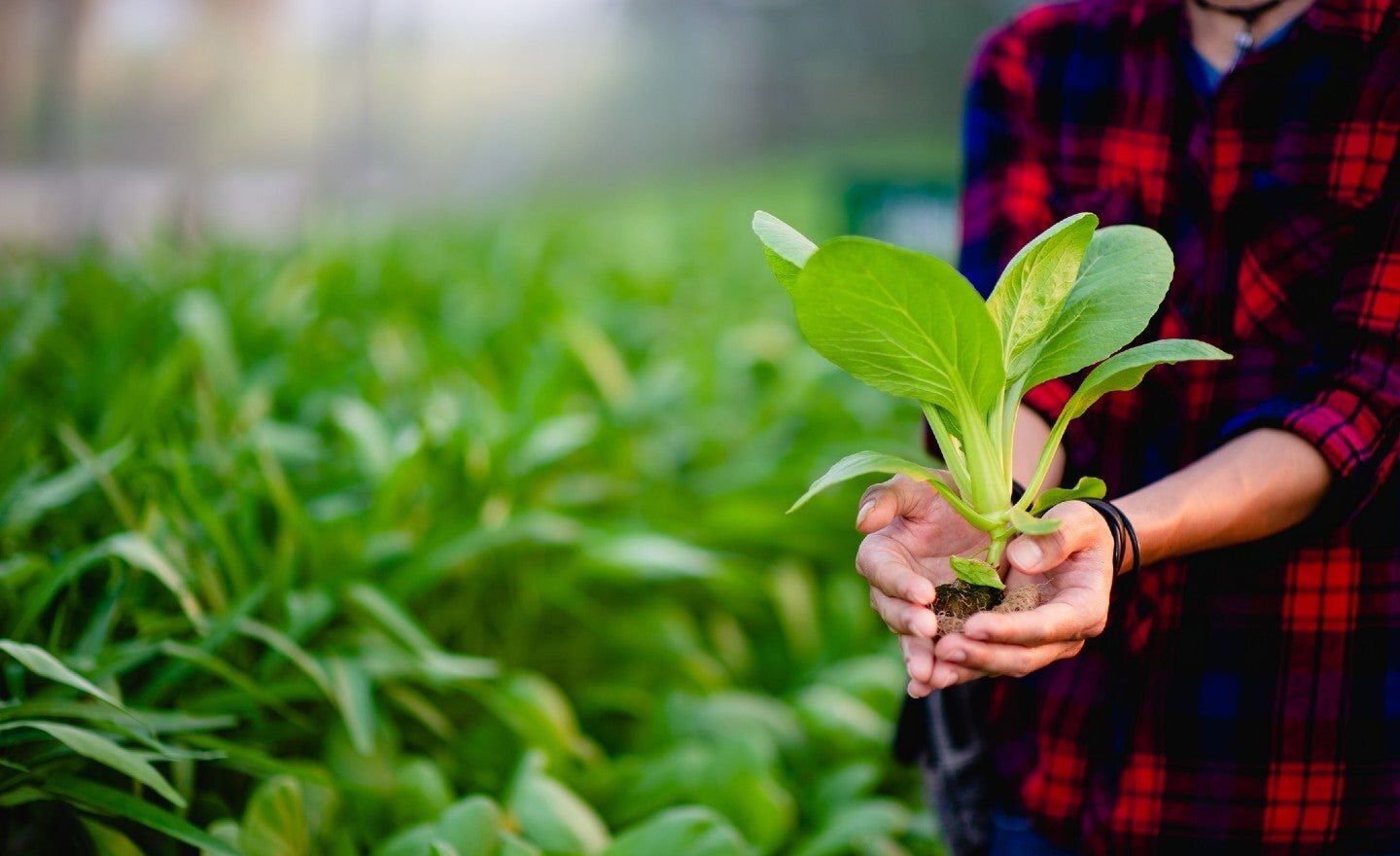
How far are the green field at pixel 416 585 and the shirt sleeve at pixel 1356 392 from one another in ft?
2.29

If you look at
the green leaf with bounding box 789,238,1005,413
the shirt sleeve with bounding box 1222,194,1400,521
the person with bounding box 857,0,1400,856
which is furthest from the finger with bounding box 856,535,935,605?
the shirt sleeve with bounding box 1222,194,1400,521

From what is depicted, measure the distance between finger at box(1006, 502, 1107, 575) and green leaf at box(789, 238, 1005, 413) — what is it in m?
0.09

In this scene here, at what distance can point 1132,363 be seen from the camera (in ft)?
2.49

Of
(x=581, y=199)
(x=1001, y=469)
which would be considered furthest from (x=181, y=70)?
(x=581, y=199)

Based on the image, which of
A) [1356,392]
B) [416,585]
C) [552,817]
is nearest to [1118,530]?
[1356,392]

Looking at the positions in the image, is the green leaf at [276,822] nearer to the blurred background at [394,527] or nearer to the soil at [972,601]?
the blurred background at [394,527]

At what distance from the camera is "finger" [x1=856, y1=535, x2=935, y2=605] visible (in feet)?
2.40

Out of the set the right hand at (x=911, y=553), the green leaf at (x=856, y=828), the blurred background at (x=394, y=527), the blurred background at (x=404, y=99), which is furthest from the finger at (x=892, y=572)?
the blurred background at (x=404, y=99)

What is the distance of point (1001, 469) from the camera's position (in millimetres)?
799

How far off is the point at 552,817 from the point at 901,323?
832mm

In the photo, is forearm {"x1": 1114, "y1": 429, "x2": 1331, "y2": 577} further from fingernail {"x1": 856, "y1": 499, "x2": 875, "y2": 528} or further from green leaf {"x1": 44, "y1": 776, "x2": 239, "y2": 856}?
green leaf {"x1": 44, "y1": 776, "x2": 239, "y2": 856}

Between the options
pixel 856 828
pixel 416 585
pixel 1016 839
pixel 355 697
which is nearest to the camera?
pixel 1016 839

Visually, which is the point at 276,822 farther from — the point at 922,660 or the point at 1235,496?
the point at 1235,496

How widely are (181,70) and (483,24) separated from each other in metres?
3.46
